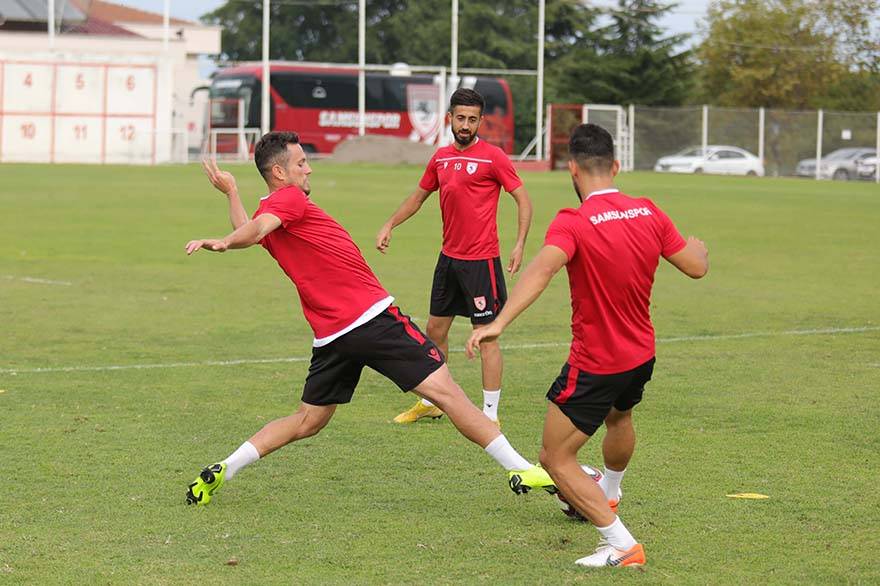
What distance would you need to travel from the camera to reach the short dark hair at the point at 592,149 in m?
6.11

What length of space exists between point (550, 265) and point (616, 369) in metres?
0.57

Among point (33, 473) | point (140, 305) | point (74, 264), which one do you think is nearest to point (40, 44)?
point (74, 264)

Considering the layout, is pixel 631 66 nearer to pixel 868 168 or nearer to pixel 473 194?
pixel 868 168

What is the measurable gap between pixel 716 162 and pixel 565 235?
175ft

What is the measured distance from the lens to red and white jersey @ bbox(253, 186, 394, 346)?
7184 millimetres

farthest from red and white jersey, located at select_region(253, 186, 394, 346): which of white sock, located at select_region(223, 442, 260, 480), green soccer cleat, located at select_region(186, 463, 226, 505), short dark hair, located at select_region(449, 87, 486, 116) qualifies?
short dark hair, located at select_region(449, 87, 486, 116)

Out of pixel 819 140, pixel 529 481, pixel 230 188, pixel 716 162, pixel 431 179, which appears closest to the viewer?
pixel 529 481

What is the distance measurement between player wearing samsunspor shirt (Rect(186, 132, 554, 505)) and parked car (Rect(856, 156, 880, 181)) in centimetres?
5072

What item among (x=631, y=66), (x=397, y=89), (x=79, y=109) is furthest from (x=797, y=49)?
(x=79, y=109)

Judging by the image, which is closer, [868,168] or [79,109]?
[79,109]

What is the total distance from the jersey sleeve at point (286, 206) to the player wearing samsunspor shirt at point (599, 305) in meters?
1.43

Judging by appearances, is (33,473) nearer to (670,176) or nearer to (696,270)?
(696,270)

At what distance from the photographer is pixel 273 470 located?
8.02m

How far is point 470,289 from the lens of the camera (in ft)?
31.9
